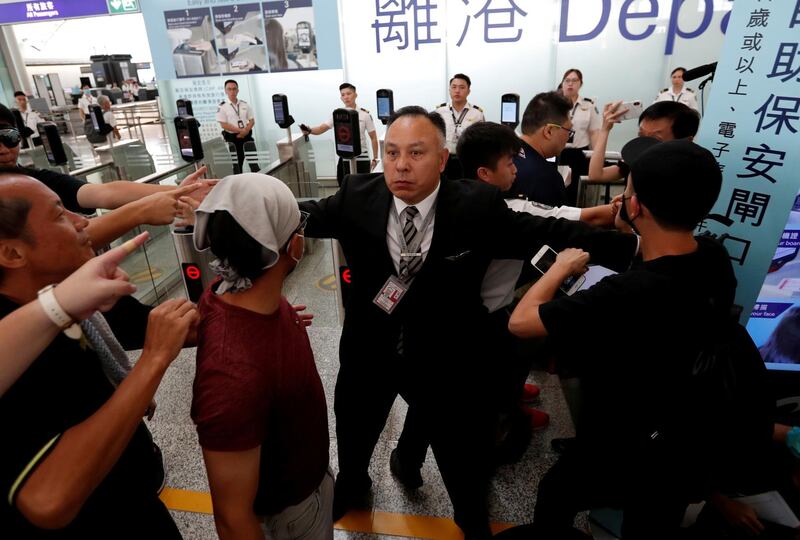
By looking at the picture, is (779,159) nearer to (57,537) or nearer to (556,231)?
(556,231)

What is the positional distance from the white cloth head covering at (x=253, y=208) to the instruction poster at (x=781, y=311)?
224 centimetres

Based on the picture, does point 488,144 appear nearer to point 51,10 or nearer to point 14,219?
point 14,219

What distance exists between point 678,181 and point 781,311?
66.3 inches

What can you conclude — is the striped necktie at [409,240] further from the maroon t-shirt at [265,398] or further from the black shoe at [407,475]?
the black shoe at [407,475]

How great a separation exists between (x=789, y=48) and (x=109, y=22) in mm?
18554

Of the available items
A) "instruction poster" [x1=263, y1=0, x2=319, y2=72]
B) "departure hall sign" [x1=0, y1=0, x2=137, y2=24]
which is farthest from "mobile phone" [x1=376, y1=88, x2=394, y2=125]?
"departure hall sign" [x1=0, y1=0, x2=137, y2=24]

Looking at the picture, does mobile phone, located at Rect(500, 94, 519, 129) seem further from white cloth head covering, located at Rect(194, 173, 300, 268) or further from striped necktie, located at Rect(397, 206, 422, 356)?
white cloth head covering, located at Rect(194, 173, 300, 268)

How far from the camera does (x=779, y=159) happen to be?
1812 millimetres

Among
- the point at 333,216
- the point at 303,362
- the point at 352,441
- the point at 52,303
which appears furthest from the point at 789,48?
the point at 52,303

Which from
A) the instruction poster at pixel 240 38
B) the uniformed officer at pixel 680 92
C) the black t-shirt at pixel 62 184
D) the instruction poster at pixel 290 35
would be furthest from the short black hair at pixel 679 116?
the instruction poster at pixel 240 38

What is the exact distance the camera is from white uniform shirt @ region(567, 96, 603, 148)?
Result: 611 centimetres

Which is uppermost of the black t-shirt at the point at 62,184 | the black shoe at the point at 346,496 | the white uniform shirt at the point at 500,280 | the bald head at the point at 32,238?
the bald head at the point at 32,238

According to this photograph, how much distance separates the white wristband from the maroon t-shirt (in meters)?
0.29

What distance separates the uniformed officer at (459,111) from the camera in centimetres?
589
